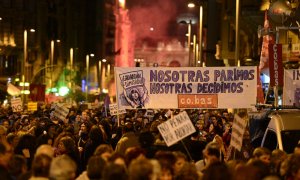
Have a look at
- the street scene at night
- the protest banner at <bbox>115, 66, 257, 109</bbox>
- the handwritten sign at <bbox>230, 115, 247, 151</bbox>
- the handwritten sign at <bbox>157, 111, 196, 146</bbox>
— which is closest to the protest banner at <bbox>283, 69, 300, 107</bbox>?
the street scene at night

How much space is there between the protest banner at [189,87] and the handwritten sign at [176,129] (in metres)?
3.06

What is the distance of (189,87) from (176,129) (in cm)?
352

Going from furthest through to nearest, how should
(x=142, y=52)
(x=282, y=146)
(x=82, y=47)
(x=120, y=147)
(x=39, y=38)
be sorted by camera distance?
(x=142, y=52) < (x=82, y=47) < (x=39, y=38) < (x=120, y=147) < (x=282, y=146)

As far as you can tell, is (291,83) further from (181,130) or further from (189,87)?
(181,130)

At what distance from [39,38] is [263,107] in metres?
86.8

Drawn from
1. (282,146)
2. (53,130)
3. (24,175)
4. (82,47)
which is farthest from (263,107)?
(82,47)

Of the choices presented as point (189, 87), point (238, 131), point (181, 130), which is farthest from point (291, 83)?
point (181, 130)

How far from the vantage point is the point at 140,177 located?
328 inches

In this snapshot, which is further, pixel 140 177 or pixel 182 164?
pixel 182 164

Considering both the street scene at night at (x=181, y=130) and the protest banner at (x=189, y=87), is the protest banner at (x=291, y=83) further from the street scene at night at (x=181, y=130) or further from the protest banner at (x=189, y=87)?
the protest banner at (x=189, y=87)

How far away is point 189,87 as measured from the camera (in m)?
16.3

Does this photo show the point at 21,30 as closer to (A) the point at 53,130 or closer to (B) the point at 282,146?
(A) the point at 53,130

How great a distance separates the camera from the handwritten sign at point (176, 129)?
12.8 metres

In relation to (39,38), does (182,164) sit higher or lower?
lower
